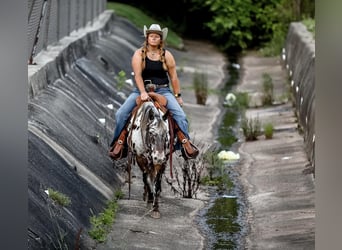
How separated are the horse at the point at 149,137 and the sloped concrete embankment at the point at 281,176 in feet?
4.57

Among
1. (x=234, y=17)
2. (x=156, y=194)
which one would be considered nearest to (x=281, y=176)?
(x=156, y=194)

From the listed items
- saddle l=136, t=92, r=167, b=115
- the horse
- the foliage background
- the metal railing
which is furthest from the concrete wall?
the foliage background

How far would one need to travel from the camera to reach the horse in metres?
14.7

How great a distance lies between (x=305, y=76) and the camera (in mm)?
23719

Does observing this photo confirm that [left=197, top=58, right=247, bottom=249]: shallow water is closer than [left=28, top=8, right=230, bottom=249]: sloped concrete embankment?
No

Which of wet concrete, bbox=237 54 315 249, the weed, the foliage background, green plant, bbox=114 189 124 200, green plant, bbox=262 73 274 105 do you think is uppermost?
the weed

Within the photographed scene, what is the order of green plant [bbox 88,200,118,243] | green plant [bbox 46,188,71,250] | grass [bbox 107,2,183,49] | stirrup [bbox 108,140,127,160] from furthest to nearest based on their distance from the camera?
grass [bbox 107,2,183,49], stirrup [bbox 108,140,127,160], green plant [bbox 88,200,118,243], green plant [bbox 46,188,71,250]

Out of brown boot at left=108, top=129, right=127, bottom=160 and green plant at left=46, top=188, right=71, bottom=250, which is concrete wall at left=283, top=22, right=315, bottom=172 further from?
green plant at left=46, top=188, right=71, bottom=250

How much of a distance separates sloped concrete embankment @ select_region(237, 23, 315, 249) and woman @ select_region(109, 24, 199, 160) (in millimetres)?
1434

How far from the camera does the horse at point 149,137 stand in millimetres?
14664

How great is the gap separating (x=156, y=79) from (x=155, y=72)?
0.33 ft

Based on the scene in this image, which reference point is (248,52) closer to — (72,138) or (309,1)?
(309,1)

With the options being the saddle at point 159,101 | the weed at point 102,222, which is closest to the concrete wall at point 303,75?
the weed at point 102,222

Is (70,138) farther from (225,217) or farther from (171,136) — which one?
(171,136)
